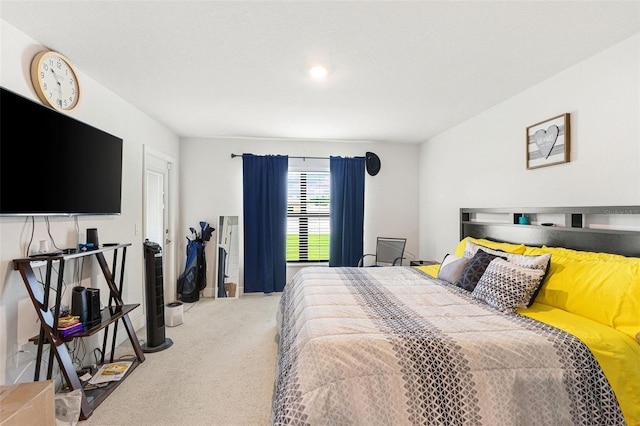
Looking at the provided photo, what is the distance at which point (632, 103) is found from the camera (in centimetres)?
197

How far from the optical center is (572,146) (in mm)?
2373

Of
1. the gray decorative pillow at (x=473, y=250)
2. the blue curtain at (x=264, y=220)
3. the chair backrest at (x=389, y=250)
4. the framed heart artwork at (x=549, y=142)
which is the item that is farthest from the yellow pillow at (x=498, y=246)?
the blue curtain at (x=264, y=220)

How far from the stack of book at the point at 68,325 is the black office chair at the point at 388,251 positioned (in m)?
3.28

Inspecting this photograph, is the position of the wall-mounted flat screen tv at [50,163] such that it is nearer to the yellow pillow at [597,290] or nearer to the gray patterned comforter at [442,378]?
the gray patterned comforter at [442,378]

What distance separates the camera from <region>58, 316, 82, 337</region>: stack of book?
6.43 feet

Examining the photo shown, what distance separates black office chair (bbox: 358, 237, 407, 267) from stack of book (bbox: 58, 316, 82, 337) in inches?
129

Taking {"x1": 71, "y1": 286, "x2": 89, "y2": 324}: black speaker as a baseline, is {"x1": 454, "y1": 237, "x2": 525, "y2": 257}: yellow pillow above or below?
above

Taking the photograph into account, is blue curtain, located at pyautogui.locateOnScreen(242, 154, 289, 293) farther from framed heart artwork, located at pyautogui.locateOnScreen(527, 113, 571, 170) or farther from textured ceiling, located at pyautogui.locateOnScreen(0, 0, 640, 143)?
framed heart artwork, located at pyautogui.locateOnScreen(527, 113, 571, 170)

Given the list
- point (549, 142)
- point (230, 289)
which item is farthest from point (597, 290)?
point (230, 289)

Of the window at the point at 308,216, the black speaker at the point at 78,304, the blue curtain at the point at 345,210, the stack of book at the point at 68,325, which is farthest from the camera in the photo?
the window at the point at 308,216

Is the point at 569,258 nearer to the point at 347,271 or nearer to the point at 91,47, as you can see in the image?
the point at 347,271

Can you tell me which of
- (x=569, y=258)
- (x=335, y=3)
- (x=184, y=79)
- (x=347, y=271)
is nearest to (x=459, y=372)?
(x=569, y=258)

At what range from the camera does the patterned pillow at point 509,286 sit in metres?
1.98

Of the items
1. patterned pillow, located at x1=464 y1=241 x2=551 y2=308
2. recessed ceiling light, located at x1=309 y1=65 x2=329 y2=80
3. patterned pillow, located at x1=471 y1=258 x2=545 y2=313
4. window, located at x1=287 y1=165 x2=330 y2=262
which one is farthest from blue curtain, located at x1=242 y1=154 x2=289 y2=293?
patterned pillow, located at x1=471 y1=258 x2=545 y2=313
